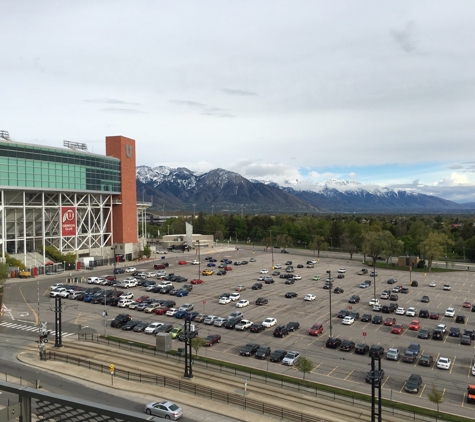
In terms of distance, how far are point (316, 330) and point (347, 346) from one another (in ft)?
16.5

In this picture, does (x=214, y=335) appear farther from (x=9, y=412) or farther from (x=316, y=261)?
(x=316, y=261)

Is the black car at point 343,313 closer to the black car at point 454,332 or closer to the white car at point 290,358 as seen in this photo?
the black car at point 454,332

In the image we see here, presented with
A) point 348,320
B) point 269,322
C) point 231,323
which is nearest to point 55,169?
point 231,323

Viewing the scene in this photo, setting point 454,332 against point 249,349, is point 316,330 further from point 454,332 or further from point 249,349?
point 454,332

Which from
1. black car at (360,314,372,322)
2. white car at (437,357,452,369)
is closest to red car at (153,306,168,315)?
black car at (360,314,372,322)

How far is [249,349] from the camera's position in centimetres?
3678

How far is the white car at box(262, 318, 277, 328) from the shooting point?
45.5 metres

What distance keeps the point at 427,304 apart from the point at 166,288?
37643 mm

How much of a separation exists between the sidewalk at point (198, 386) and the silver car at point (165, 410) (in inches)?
76.5

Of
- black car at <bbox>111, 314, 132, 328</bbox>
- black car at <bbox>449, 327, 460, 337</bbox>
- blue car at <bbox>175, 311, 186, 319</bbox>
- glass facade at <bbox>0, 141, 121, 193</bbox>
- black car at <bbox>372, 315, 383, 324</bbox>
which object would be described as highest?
glass facade at <bbox>0, 141, 121, 193</bbox>

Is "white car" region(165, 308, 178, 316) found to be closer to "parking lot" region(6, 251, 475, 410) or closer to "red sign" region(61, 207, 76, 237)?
"parking lot" region(6, 251, 475, 410)

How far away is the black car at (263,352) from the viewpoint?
35656mm

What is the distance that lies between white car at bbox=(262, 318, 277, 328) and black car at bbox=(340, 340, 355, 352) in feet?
30.4

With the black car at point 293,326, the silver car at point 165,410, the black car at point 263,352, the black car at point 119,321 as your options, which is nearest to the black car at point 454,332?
the black car at point 293,326
